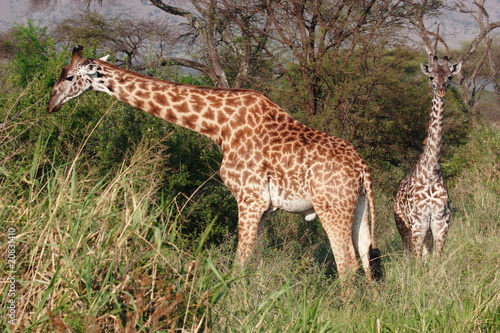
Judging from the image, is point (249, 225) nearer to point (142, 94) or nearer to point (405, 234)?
point (142, 94)

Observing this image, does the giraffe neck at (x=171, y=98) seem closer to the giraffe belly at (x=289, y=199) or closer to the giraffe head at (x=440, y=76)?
the giraffe belly at (x=289, y=199)

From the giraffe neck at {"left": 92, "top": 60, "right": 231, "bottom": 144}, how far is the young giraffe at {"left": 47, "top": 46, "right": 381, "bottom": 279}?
0.4 inches

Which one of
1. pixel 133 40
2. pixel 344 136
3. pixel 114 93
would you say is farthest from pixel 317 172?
pixel 133 40

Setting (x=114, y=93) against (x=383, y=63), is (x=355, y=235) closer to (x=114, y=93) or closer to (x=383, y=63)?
(x=114, y=93)

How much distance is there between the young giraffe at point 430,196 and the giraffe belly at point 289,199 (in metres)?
1.62

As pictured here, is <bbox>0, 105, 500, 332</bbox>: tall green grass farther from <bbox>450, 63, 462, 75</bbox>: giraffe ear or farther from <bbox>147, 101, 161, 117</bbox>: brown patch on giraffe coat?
<bbox>450, 63, 462, 75</bbox>: giraffe ear

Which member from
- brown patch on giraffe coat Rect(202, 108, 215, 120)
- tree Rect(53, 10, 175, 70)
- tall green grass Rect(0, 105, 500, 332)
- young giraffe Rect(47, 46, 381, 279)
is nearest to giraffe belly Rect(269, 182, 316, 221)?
young giraffe Rect(47, 46, 381, 279)

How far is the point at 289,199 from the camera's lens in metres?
6.66

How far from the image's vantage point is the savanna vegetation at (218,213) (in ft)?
13.3

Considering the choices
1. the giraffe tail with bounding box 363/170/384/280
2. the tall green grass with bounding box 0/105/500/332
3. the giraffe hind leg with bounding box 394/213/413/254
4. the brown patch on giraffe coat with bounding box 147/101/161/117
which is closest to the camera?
the tall green grass with bounding box 0/105/500/332

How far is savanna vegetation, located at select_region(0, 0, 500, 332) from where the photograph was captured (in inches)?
160

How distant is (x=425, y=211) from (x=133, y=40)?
21.4 meters

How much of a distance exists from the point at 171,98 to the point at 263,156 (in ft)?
3.92

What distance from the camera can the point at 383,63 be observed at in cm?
1210
